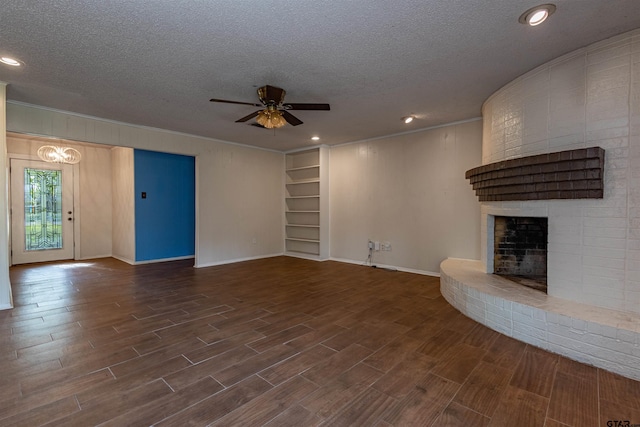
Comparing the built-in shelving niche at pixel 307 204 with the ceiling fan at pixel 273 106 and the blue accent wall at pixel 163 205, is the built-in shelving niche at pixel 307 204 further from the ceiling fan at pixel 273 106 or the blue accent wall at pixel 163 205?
the ceiling fan at pixel 273 106

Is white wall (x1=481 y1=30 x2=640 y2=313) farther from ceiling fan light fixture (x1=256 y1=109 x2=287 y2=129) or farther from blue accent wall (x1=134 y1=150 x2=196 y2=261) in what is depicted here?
blue accent wall (x1=134 y1=150 x2=196 y2=261)

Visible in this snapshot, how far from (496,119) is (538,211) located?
50.8 inches

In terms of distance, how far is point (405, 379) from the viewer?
6.61 feet

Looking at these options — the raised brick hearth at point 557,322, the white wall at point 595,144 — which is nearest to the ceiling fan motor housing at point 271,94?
the white wall at point 595,144

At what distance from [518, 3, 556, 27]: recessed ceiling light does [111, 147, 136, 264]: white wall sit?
674cm

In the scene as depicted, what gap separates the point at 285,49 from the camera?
8.28ft

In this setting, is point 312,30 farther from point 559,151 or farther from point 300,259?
point 300,259

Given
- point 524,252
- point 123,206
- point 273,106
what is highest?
point 273,106

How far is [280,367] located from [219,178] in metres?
4.72

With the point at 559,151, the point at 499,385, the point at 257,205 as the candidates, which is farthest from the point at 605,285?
the point at 257,205

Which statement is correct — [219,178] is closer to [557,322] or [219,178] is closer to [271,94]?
[271,94]

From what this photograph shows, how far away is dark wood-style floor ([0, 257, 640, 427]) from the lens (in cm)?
168

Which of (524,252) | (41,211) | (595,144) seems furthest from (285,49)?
(41,211)

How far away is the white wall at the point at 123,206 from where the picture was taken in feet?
20.3
